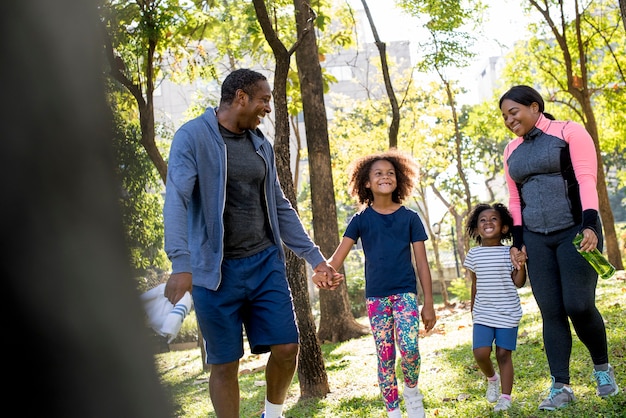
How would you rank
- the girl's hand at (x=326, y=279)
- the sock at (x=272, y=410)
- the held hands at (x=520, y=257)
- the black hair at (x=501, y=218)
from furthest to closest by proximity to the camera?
the black hair at (x=501, y=218), the held hands at (x=520, y=257), the girl's hand at (x=326, y=279), the sock at (x=272, y=410)

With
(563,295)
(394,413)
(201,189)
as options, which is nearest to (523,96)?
(563,295)

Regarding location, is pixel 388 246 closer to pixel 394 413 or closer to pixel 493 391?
pixel 394 413

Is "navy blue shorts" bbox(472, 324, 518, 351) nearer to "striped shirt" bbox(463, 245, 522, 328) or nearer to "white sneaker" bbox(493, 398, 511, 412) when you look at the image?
"striped shirt" bbox(463, 245, 522, 328)

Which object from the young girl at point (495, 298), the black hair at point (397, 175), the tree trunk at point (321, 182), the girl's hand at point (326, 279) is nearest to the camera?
the girl's hand at point (326, 279)

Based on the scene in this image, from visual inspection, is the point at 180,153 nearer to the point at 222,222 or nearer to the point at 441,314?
the point at 222,222

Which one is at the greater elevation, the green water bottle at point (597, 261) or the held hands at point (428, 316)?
the green water bottle at point (597, 261)

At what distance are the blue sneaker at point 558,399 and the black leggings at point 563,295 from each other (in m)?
0.07

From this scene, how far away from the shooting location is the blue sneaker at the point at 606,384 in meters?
4.78

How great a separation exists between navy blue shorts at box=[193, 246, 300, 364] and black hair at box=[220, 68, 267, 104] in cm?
85

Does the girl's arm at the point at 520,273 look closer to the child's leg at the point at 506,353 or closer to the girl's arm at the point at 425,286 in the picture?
the child's leg at the point at 506,353

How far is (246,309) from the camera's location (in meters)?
3.97

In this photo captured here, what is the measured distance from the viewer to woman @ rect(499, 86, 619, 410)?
15.4 feet

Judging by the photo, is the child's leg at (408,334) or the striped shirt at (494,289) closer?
the child's leg at (408,334)

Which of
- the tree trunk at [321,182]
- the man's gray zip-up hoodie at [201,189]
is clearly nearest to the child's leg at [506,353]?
the man's gray zip-up hoodie at [201,189]
